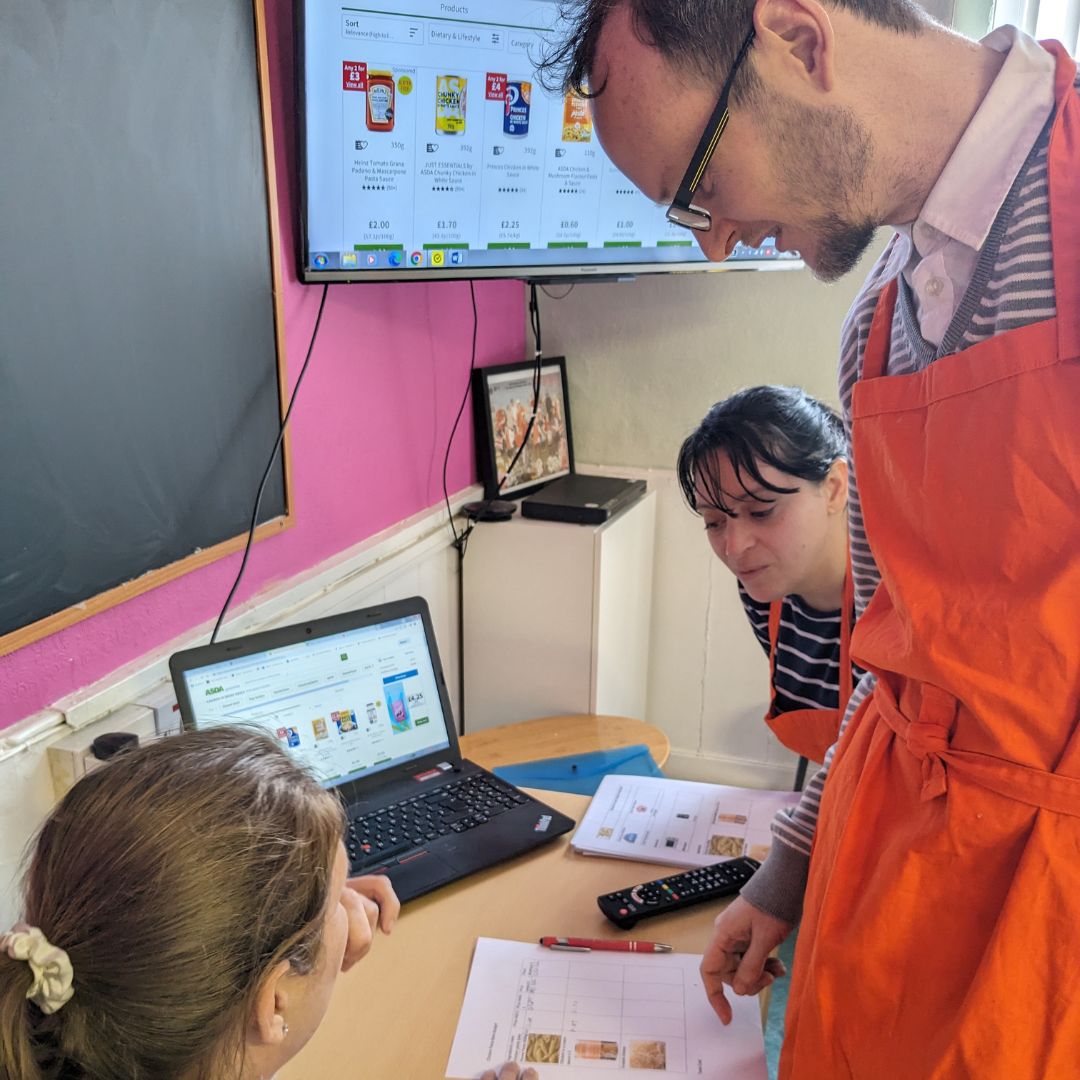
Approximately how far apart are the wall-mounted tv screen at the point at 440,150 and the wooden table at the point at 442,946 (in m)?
0.87

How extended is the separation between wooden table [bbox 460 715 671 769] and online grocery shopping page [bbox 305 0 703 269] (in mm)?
856

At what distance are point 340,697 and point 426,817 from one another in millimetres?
191

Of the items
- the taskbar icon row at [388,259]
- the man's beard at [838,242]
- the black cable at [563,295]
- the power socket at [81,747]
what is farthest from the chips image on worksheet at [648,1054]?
the black cable at [563,295]

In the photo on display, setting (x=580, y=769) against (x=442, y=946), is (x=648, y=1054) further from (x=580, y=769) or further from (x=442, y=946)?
(x=580, y=769)

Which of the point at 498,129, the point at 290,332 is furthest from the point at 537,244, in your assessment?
the point at 290,332

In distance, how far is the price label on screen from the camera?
1463 mm

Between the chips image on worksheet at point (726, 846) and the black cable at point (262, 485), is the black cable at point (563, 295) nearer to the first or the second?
the black cable at point (262, 485)

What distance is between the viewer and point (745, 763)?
2.73m

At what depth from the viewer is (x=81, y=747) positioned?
1.15m

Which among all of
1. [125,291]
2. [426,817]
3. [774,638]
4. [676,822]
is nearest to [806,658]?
[774,638]

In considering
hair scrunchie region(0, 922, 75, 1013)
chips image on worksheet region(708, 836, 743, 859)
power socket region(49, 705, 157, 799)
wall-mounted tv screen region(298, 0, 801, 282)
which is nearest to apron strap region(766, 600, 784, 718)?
chips image on worksheet region(708, 836, 743, 859)

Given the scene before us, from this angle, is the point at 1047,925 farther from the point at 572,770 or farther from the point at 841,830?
the point at 572,770

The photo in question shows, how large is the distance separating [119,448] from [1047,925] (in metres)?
1.04

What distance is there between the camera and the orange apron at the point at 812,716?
4.71ft
